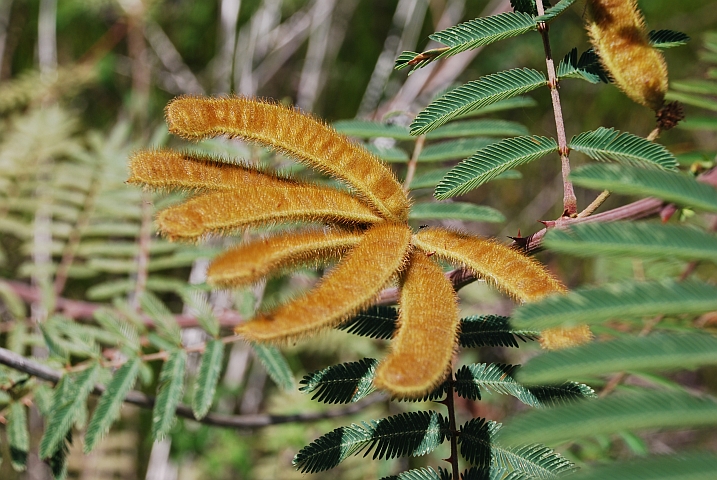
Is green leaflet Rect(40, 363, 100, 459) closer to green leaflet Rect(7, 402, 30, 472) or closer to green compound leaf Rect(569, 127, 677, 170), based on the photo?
green leaflet Rect(7, 402, 30, 472)

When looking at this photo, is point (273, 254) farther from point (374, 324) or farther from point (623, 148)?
point (623, 148)

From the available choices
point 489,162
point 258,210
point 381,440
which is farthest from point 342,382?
point 489,162

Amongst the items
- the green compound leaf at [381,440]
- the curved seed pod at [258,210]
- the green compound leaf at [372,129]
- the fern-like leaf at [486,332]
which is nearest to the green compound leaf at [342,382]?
the green compound leaf at [381,440]

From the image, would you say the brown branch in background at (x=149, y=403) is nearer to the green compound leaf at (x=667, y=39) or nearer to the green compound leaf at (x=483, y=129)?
the green compound leaf at (x=483, y=129)

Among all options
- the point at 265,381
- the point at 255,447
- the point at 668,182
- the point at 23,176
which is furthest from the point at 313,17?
the point at 668,182

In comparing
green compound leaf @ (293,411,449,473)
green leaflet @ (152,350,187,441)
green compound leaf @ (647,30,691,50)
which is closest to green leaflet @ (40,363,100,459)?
green leaflet @ (152,350,187,441)

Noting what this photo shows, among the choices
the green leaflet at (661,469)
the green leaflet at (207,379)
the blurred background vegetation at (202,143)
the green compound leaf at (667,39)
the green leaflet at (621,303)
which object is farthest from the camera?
the blurred background vegetation at (202,143)
